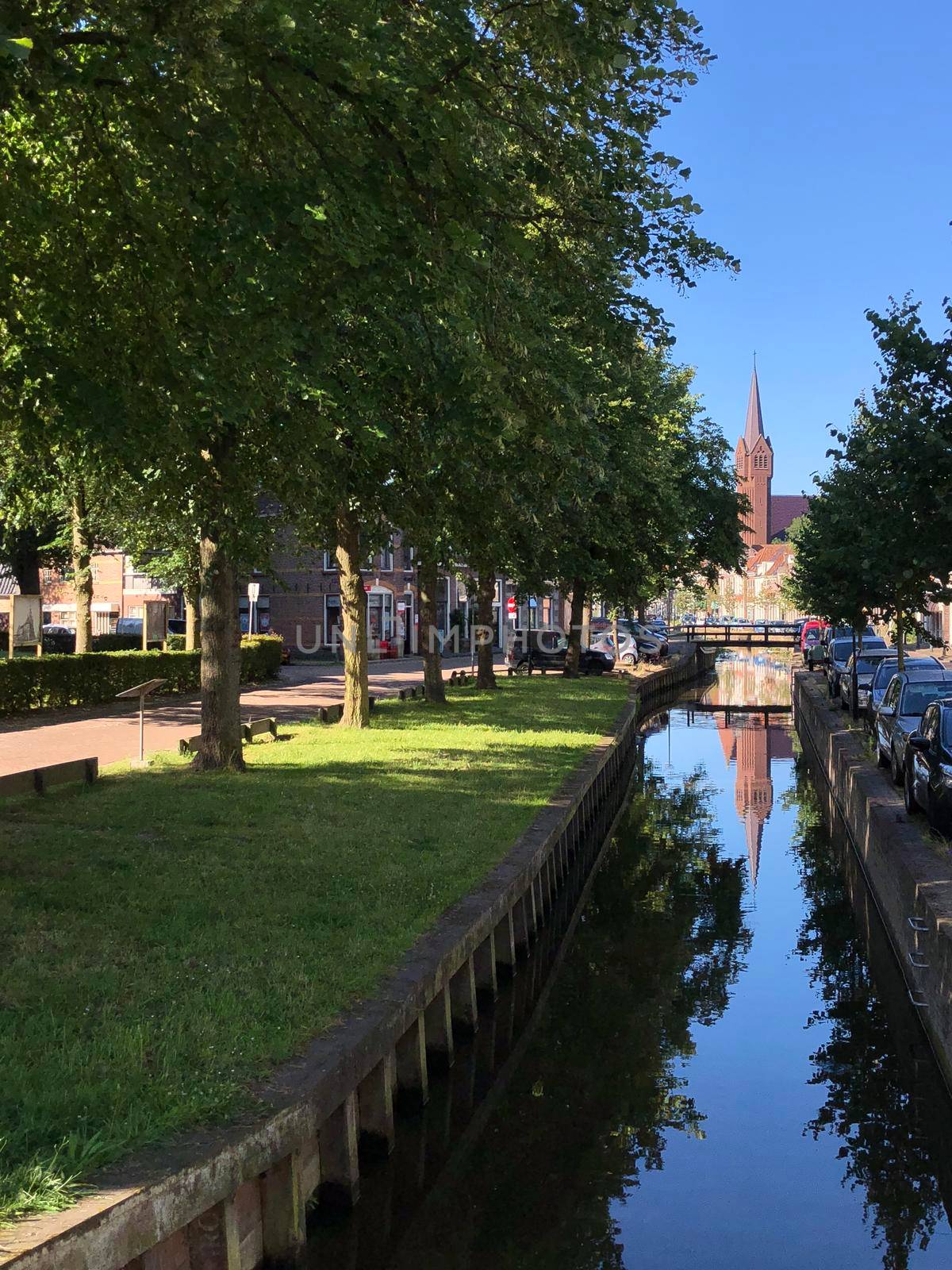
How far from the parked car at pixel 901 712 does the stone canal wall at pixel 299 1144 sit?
29.4ft

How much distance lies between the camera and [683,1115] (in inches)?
374

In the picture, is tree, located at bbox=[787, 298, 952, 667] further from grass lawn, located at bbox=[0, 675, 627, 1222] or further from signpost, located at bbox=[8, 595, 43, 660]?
signpost, located at bbox=[8, 595, 43, 660]

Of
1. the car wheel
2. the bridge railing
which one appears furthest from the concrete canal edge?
the bridge railing

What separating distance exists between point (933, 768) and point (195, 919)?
909 centimetres

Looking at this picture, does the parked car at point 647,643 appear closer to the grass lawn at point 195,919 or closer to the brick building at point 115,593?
the brick building at point 115,593

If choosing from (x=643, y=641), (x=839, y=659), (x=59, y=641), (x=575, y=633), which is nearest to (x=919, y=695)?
(x=839, y=659)

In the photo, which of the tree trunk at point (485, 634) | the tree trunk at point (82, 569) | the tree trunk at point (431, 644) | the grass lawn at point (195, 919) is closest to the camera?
the grass lawn at point (195, 919)

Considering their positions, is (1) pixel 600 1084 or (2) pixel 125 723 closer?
(1) pixel 600 1084

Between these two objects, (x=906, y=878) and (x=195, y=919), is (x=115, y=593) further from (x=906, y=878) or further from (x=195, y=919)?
(x=195, y=919)

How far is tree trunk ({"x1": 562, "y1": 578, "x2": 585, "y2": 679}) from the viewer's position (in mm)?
43281

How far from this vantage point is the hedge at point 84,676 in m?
27.8

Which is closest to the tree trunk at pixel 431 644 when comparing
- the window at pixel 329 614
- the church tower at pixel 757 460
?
the window at pixel 329 614

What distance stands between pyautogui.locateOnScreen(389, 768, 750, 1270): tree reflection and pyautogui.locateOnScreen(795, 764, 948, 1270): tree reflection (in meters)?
0.98

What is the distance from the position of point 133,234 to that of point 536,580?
19.8 metres
